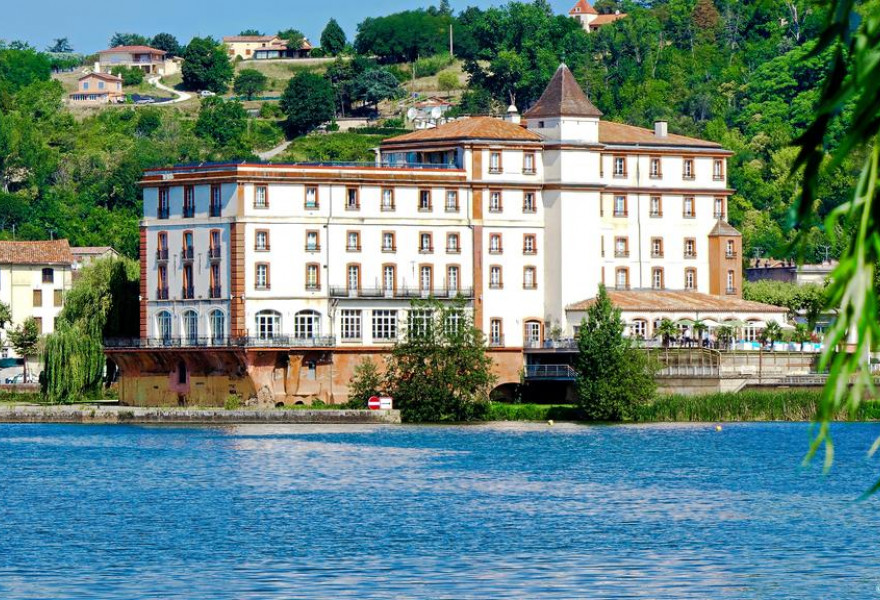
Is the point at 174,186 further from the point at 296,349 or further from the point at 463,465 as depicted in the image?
the point at 463,465

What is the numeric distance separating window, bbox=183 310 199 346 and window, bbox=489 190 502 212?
16506 mm

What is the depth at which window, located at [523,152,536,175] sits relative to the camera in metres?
108

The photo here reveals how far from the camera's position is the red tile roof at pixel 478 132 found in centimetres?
10756

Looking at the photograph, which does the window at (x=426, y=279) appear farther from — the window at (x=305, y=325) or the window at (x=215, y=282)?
the window at (x=215, y=282)

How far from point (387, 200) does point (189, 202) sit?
10.4m

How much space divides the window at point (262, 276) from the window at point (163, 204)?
6.79 m

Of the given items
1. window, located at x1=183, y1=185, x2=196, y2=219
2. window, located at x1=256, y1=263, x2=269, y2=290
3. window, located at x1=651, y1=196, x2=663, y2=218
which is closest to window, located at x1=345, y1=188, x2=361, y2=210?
window, located at x1=256, y1=263, x2=269, y2=290

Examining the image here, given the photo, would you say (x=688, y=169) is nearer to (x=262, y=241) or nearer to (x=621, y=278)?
(x=621, y=278)

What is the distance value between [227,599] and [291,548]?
9.08m

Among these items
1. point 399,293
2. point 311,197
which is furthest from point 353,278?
point 311,197

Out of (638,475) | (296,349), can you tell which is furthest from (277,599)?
(296,349)

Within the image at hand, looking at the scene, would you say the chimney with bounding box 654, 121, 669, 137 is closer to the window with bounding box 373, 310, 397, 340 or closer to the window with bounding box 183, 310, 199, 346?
the window with bounding box 373, 310, 397, 340

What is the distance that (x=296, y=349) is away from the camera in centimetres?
10325

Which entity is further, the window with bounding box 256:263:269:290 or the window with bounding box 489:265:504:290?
the window with bounding box 489:265:504:290
